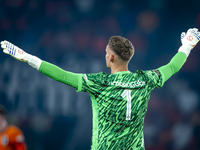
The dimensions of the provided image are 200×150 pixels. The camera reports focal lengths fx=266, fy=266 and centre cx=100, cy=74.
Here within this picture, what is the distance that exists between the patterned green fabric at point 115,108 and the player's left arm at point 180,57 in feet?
0.78

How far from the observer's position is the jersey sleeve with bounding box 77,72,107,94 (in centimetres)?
168

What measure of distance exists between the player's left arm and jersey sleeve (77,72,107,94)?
45 cm

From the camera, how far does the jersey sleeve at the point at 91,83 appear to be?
66.0 inches

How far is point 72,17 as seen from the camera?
20.9ft

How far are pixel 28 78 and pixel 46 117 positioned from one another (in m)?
1.00

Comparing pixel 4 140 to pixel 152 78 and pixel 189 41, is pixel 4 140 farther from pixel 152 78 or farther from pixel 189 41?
pixel 189 41

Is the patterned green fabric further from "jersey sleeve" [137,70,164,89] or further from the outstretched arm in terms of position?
the outstretched arm

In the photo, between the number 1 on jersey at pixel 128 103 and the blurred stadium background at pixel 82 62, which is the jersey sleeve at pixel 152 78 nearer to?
the number 1 on jersey at pixel 128 103

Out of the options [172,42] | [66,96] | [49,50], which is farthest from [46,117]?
[172,42]

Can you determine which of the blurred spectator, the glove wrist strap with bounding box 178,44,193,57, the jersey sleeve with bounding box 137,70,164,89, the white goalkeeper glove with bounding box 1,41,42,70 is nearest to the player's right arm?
the white goalkeeper glove with bounding box 1,41,42,70

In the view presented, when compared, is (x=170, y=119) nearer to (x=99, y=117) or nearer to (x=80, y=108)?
(x=80, y=108)

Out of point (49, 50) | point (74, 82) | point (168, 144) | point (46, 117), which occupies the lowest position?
point (74, 82)

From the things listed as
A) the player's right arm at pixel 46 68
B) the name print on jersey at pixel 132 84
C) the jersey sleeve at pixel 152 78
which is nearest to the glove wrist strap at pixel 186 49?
the jersey sleeve at pixel 152 78

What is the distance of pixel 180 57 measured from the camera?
2014mm
